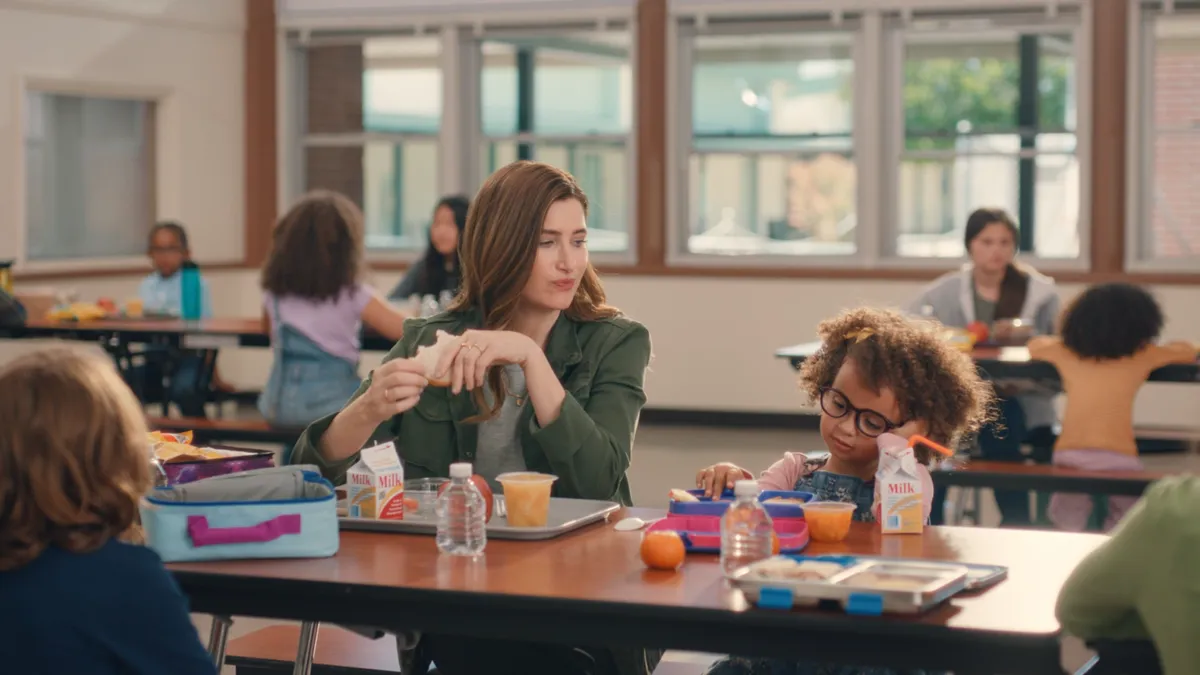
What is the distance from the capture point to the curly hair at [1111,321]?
16.4 feet

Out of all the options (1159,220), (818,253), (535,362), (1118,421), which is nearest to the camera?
(535,362)

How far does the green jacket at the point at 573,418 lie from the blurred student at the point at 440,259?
404 centimetres

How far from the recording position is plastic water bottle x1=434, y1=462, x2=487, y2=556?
223cm

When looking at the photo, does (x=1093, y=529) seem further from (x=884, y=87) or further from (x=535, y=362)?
(x=884, y=87)

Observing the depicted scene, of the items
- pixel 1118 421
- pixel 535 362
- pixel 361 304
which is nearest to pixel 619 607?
pixel 535 362

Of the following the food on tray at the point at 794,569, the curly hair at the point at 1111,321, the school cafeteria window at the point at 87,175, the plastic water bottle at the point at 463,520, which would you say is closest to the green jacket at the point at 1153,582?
the food on tray at the point at 794,569

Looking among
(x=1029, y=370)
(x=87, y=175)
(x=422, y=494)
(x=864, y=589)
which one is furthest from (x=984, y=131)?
(x=864, y=589)

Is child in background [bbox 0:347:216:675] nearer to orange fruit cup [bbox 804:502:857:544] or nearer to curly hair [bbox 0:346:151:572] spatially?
curly hair [bbox 0:346:151:572]

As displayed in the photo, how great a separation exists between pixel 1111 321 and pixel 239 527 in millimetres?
3622

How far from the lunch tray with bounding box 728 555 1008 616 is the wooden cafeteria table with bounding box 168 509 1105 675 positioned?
0.01 metres

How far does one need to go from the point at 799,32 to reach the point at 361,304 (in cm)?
415

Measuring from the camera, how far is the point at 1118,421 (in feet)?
16.5

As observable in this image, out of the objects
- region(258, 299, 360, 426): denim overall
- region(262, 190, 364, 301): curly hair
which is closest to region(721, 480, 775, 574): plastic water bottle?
region(262, 190, 364, 301): curly hair

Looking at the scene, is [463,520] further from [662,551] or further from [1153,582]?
[1153,582]
